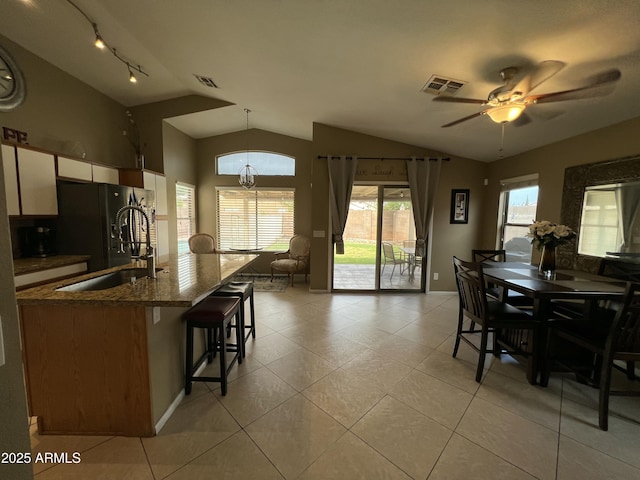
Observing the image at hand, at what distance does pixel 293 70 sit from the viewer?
2.91m

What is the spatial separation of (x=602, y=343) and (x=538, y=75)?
206 cm

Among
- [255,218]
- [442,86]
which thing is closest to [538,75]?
[442,86]

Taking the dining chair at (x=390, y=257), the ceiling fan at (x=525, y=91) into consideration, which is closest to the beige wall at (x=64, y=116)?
the ceiling fan at (x=525, y=91)

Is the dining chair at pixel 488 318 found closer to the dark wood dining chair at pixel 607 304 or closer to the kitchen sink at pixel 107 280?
the dark wood dining chair at pixel 607 304

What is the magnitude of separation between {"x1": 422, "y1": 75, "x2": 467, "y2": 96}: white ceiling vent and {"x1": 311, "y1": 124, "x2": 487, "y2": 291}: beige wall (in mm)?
1877

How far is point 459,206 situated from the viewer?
4781 millimetres

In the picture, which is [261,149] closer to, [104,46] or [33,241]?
[104,46]

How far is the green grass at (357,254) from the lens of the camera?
4.89 metres

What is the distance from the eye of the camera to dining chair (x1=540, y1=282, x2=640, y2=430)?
1766 mm

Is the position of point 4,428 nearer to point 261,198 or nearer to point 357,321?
point 357,321

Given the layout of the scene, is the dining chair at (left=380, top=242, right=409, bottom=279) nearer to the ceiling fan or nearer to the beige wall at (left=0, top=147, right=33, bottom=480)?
the ceiling fan

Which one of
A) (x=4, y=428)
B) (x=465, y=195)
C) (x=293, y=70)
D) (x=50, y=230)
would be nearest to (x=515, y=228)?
(x=465, y=195)

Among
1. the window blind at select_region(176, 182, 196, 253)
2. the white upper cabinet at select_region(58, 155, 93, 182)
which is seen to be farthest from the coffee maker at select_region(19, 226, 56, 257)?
the window blind at select_region(176, 182, 196, 253)

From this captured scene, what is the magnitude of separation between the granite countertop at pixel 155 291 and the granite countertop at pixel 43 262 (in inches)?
36.0
